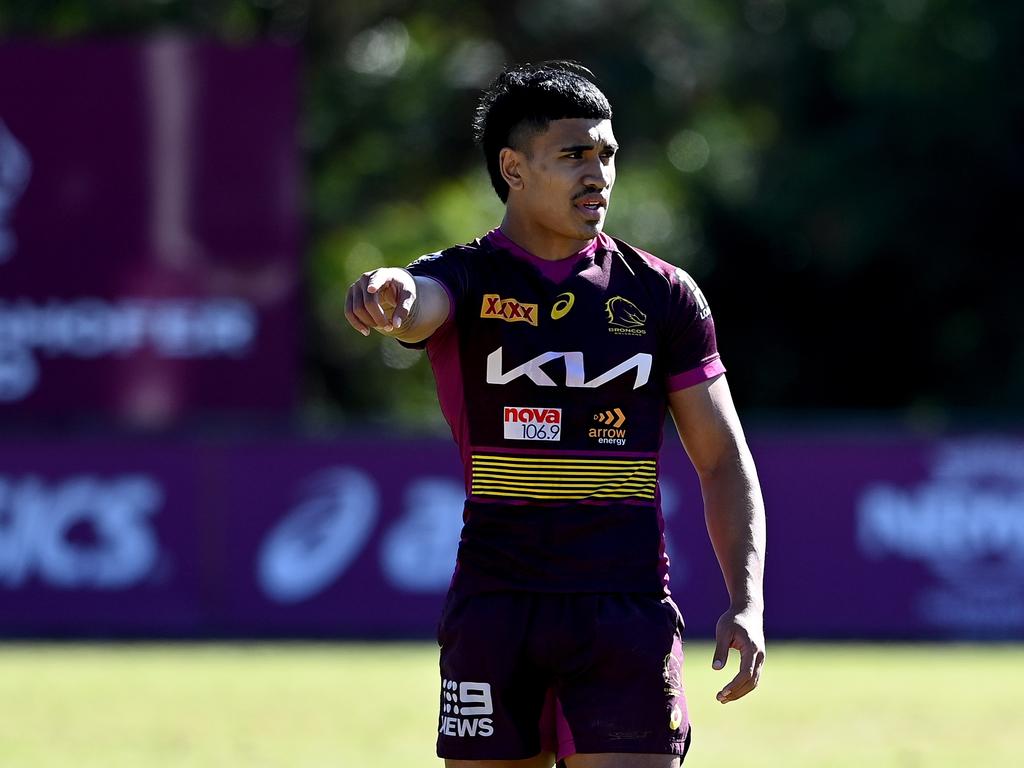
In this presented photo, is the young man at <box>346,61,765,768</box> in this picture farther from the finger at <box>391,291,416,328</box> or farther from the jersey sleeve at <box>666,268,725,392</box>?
the finger at <box>391,291,416,328</box>

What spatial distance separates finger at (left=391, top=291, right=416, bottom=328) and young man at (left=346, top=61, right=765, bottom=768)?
0.17 metres

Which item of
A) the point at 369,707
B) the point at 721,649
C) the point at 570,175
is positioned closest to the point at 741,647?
the point at 721,649

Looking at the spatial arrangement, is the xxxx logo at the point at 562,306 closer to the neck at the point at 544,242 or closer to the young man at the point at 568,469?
the young man at the point at 568,469

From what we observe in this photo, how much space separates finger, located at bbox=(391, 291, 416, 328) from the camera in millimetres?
4273

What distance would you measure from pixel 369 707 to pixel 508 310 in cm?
716

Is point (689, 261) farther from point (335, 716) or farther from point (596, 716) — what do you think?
point (596, 716)

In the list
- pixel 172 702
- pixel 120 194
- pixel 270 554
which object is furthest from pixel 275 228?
pixel 172 702

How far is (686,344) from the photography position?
479cm

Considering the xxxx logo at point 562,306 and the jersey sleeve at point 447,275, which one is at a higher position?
the jersey sleeve at point 447,275

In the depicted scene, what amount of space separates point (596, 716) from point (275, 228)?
11482 mm

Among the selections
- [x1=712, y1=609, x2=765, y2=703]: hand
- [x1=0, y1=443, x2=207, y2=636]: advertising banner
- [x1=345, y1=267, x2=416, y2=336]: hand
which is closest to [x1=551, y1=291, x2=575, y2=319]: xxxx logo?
[x1=345, y1=267, x2=416, y2=336]: hand

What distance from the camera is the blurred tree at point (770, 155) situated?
89.7ft

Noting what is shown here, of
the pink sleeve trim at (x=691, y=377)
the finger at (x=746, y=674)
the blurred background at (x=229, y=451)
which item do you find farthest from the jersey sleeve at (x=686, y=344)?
the blurred background at (x=229, y=451)

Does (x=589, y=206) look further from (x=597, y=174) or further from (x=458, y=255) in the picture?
(x=458, y=255)
